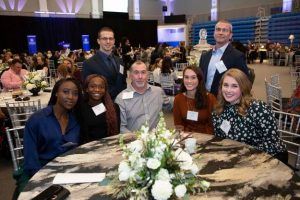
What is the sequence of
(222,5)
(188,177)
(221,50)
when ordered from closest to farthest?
(188,177) < (221,50) < (222,5)

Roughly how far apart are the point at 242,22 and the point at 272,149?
1828 centimetres

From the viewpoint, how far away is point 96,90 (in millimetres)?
2689

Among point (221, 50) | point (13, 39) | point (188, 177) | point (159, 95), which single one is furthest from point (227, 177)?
point (13, 39)

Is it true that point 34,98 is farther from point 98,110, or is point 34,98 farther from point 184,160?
point 184,160

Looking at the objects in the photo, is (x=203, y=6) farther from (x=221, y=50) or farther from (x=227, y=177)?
(x=227, y=177)

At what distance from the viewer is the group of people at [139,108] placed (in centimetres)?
217

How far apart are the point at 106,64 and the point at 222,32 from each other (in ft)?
4.35

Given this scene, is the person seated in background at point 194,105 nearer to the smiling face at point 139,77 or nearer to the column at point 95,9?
the smiling face at point 139,77

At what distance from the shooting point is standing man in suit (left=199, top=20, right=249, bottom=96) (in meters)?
3.13

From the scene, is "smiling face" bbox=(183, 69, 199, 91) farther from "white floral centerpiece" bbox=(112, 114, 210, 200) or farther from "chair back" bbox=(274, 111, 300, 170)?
"white floral centerpiece" bbox=(112, 114, 210, 200)

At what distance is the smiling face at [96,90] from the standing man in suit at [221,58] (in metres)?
1.26

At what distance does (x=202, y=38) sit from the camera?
6.27 m

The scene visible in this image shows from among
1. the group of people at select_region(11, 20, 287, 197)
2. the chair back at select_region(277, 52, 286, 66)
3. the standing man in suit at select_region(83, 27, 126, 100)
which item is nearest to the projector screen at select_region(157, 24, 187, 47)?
the chair back at select_region(277, 52, 286, 66)

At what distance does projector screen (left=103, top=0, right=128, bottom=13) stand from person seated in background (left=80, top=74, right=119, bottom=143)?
1854cm
